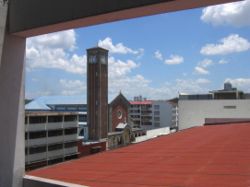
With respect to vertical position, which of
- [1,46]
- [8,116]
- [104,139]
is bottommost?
[104,139]

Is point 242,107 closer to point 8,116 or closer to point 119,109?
point 8,116

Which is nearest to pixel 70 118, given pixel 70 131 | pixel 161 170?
pixel 70 131

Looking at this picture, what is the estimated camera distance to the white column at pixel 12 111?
4852 mm

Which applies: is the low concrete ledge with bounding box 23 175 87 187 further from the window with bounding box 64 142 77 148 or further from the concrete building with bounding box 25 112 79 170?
the window with bounding box 64 142 77 148

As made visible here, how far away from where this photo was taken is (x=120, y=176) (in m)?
5.27

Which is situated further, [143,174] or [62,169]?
[62,169]

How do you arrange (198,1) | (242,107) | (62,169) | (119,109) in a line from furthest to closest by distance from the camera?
1. (119,109)
2. (242,107)
3. (62,169)
4. (198,1)

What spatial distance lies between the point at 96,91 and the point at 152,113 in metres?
47.6

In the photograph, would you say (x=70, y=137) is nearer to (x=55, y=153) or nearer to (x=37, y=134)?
(x=55, y=153)

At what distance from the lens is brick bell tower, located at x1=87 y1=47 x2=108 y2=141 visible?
217ft

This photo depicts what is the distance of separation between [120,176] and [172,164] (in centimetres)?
131

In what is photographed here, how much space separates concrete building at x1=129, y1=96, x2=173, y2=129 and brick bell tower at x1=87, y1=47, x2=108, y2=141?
36.2 m

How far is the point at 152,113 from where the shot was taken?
370 ft

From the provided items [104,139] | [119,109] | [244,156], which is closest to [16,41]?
[244,156]
